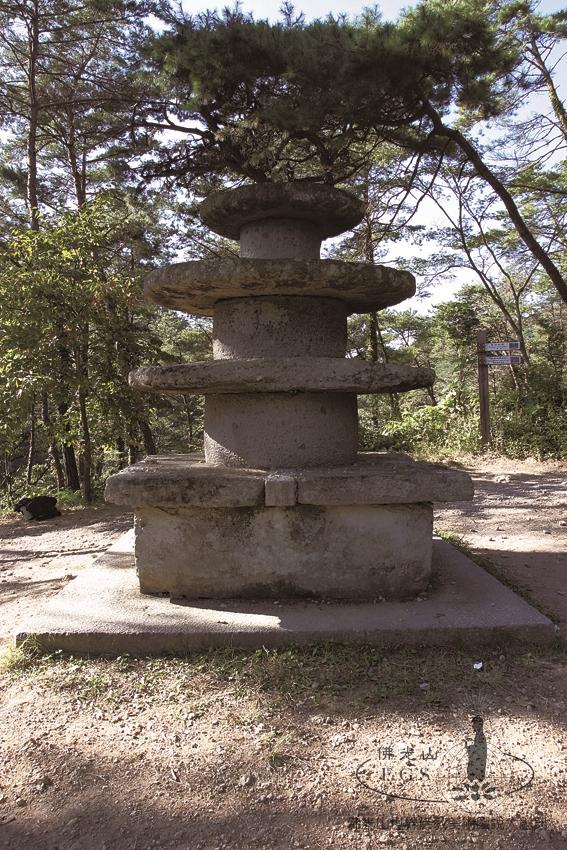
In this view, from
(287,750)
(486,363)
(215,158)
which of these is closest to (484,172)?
(215,158)

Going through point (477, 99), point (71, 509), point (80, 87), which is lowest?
point (71, 509)

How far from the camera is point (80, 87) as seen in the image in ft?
33.0

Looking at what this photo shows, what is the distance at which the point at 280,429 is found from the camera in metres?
3.33

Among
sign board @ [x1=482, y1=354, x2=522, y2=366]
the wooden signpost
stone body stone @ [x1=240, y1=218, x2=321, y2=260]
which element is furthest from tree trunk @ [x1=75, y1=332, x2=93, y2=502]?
sign board @ [x1=482, y1=354, x2=522, y2=366]

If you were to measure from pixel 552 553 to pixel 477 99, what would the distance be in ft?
11.9

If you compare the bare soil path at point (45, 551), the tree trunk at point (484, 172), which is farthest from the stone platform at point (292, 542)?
the tree trunk at point (484, 172)

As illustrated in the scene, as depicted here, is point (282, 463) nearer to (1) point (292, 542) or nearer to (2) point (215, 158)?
(1) point (292, 542)

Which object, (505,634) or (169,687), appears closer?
(169,687)

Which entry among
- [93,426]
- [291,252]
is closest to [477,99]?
[291,252]

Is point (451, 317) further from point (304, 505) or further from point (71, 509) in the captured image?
point (304, 505)

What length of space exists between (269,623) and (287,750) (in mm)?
812

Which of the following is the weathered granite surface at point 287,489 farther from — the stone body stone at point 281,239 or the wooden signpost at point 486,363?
the wooden signpost at point 486,363

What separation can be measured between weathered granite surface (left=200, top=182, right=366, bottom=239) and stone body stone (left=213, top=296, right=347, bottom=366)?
56 centimetres

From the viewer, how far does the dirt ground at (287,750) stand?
1.62 metres
